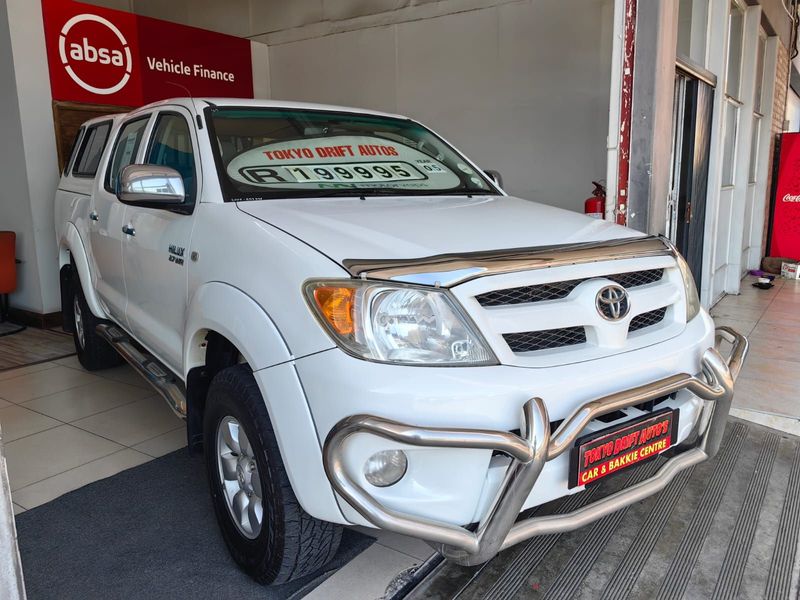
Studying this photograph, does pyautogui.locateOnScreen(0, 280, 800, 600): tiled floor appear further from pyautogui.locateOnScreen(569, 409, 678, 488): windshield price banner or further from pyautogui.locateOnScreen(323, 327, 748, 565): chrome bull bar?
pyautogui.locateOnScreen(569, 409, 678, 488): windshield price banner

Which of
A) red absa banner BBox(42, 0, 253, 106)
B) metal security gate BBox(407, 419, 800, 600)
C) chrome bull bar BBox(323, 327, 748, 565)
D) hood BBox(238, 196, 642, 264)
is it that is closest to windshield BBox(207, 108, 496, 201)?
hood BBox(238, 196, 642, 264)

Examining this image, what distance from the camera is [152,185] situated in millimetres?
2441

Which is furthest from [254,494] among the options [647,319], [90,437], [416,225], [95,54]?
[95,54]

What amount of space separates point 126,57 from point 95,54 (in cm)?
34

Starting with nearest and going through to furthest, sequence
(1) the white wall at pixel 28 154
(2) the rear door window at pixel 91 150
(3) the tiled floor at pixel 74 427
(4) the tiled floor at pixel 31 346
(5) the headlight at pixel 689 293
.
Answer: (5) the headlight at pixel 689 293 → (3) the tiled floor at pixel 74 427 → (2) the rear door window at pixel 91 150 → (4) the tiled floor at pixel 31 346 → (1) the white wall at pixel 28 154

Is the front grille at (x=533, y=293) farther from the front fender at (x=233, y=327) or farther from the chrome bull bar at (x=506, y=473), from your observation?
the front fender at (x=233, y=327)

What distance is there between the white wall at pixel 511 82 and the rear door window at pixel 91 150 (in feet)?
13.1

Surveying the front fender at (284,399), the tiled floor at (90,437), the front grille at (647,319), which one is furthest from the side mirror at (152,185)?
the front grille at (647,319)

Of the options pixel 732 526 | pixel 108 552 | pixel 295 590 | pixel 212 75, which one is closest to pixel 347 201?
pixel 295 590

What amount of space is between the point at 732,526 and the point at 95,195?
11.8 ft

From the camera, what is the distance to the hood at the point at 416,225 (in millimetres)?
1878

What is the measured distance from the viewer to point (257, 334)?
73.0 inches

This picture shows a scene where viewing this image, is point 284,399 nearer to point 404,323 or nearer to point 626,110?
point 404,323

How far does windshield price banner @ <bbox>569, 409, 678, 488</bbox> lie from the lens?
1754 mm
